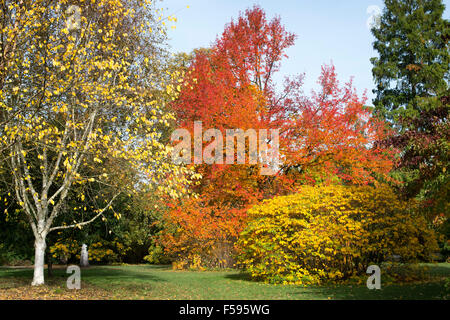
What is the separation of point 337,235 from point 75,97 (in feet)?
25.4

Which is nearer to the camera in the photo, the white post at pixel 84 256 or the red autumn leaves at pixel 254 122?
the red autumn leaves at pixel 254 122

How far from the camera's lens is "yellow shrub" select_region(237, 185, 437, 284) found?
1160 cm

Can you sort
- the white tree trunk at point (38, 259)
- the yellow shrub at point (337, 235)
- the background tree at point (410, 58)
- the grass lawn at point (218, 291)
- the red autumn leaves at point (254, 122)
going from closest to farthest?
the grass lawn at point (218, 291)
the white tree trunk at point (38, 259)
the yellow shrub at point (337, 235)
the red autumn leaves at point (254, 122)
the background tree at point (410, 58)

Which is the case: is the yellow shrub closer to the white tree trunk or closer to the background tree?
the white tree trunk

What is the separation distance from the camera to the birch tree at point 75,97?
8461mm

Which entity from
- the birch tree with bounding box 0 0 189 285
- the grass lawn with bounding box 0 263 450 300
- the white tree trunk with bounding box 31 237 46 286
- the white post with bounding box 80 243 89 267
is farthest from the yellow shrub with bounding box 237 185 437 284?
the white post with bounding box 80 243 89 267

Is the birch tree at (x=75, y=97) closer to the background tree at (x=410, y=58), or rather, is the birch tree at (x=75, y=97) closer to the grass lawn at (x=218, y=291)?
the grass lawn at (x=218, y=291)

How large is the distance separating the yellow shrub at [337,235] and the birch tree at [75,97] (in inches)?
133

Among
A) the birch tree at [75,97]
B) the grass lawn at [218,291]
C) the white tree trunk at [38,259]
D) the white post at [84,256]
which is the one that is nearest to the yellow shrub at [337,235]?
the grass lawn at [218,291]

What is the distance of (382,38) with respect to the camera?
97.3 feet

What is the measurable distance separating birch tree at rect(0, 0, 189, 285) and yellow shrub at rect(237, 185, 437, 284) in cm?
339

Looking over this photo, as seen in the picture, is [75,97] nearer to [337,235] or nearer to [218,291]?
[218,291]

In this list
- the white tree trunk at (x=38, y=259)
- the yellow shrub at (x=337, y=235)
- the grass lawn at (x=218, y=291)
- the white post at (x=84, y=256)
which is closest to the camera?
the grass lawn at (x=218, y=291)

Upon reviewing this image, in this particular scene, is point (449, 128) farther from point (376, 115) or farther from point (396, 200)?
point (376, 115)
